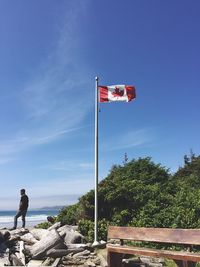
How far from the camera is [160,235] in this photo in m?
7.84

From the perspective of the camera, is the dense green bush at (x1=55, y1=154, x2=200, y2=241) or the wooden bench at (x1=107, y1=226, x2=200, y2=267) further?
→ the dense green bush at (x1=55, y1=154, x2=200, y2=241)

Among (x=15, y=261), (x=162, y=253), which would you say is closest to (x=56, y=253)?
(x=15, y=261)

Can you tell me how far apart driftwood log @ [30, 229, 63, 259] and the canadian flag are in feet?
18.5

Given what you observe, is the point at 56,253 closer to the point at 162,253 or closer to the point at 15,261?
the point at 15,261

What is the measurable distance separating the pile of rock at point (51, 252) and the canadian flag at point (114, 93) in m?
5.34

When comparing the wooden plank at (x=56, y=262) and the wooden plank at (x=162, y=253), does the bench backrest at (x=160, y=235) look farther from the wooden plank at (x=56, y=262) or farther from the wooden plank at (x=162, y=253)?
the wooden plank at (x=56, y=262)

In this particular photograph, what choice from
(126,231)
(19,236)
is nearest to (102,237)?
(19,236)

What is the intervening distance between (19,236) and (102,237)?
2.99m

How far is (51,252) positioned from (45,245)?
0.31 meters

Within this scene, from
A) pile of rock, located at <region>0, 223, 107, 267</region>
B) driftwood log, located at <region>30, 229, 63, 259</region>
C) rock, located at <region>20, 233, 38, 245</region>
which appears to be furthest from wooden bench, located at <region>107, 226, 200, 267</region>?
rock, located at <region>20, 233, 38, 245</region>

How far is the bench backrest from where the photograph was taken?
7.16 meters

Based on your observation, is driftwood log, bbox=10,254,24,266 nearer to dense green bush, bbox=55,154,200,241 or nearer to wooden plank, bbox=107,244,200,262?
dense green bush, bbox=55,154,200,241

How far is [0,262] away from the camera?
38.6 feet

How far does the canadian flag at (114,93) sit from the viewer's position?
1584 centimetres
